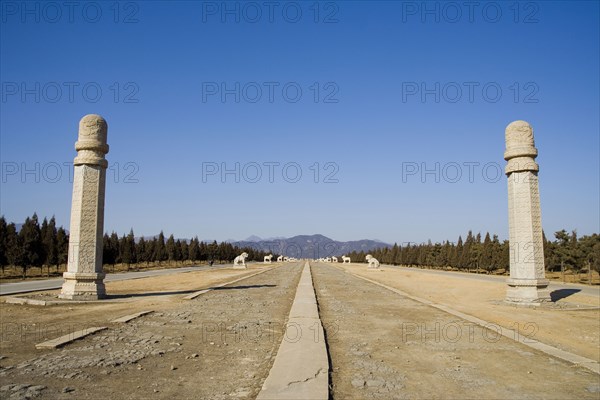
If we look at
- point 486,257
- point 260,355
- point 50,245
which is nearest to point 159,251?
point 50,245

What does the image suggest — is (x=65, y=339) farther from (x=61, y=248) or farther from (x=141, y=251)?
(x=141, y=251)

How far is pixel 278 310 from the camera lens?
12.7 meters

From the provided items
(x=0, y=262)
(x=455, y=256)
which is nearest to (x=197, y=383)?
→ (x=0, y=262)

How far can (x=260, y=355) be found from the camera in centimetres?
693

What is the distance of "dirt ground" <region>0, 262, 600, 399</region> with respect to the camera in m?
5.25

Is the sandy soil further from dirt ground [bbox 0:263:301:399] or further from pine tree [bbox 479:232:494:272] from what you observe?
pine tree [bbox 479:232:494:272]

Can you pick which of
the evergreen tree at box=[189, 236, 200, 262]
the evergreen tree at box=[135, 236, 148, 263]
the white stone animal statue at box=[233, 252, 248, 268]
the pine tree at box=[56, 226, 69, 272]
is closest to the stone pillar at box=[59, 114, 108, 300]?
the pine tree at box=[56, 226, 69, 272]

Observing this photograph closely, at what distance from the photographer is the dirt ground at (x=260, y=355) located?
17.2ft

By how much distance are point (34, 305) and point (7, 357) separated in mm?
7938

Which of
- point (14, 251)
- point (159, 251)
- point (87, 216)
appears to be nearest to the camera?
point (87, 216)

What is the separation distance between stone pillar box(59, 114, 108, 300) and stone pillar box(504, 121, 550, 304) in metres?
15.5

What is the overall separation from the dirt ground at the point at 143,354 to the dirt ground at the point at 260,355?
2cm

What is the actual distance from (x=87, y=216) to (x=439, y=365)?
1346 cm

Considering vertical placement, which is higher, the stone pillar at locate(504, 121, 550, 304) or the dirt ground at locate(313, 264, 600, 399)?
the stone pillar at locate(504, 121, 550, 304)
